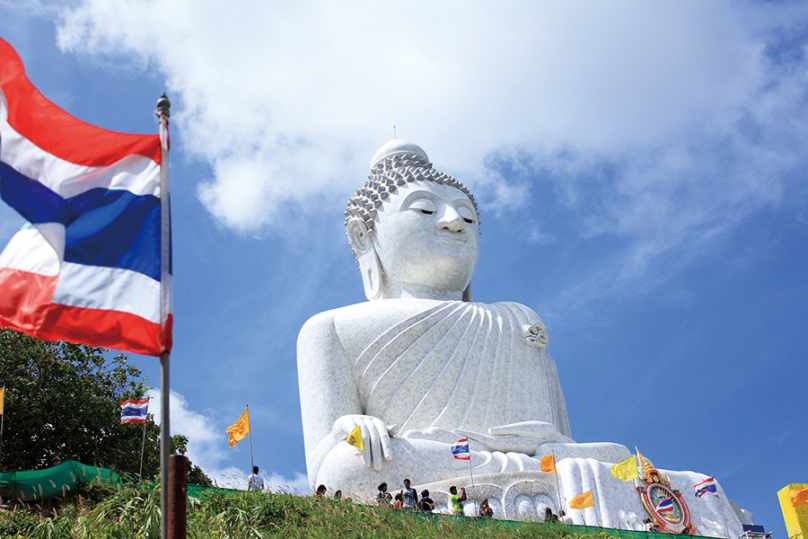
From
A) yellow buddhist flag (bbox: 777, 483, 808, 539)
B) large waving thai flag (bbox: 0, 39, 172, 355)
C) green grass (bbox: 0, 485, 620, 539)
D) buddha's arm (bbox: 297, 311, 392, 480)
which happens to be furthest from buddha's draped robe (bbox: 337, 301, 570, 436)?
large waving thai flag (bbox: 0, 39, 172, 355)

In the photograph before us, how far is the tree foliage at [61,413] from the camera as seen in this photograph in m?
15.5

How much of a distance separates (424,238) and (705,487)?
560 centimetres

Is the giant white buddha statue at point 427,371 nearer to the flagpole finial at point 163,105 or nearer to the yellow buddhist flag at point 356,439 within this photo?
the yellow buddhist flag at point 356,439

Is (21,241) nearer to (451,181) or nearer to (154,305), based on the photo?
(154,305)

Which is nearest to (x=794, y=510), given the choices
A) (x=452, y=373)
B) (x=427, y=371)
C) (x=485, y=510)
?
(x=485, y=510)

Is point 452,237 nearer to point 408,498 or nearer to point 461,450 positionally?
point 461,450

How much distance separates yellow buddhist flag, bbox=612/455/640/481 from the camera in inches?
368

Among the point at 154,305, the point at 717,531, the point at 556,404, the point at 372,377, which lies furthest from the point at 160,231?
the point at 556,404

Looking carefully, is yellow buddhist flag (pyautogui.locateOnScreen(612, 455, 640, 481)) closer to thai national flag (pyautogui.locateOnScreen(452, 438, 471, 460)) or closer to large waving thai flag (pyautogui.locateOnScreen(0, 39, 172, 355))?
thai national flag (pyautogui.locateOnScreen(452, 438, 471, 460))

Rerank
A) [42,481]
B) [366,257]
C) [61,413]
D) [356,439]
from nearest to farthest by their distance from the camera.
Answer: [42,481]
[356,439]
[366,257]
[61,413]

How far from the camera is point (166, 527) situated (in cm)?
390

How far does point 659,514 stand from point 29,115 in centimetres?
836

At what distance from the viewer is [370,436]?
975cm

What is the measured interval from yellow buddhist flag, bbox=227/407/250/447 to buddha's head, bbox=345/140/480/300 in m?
3.51
